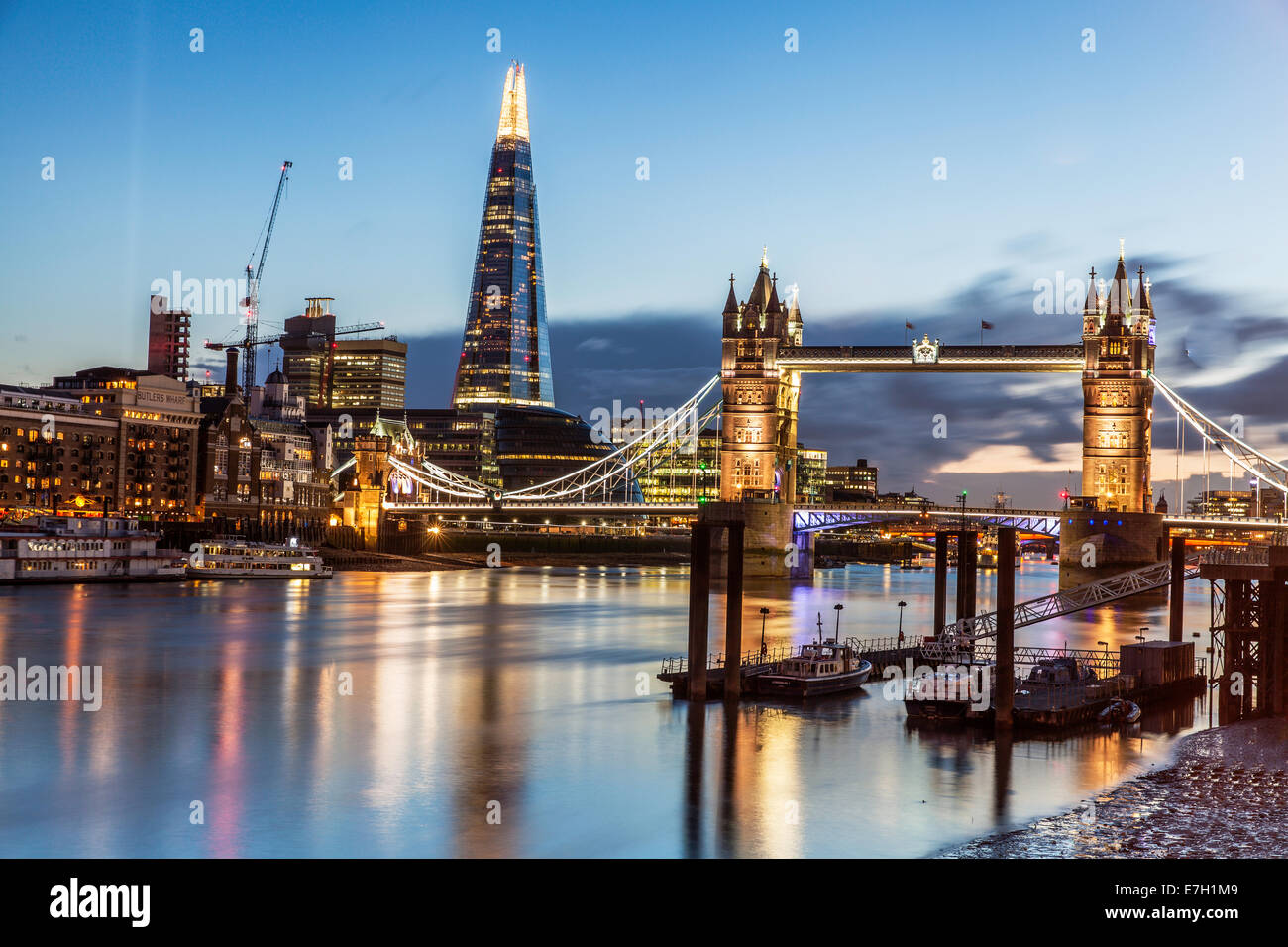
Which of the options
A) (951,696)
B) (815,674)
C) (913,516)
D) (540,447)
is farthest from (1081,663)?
(540,447)

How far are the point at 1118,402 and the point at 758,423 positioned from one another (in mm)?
26004

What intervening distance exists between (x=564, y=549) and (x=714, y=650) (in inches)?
3661

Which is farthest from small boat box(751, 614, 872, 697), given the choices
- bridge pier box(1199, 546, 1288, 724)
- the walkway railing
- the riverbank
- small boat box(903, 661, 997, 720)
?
the riverbank

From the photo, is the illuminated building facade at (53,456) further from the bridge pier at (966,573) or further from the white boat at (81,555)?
the bridge pier at (966,573)

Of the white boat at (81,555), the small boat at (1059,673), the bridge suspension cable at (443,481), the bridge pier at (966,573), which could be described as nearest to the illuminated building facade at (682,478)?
the bridge suspension cable at (443,481)

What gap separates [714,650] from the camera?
51.7 metres

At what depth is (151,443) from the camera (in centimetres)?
11900

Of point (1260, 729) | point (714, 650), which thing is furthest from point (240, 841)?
point (714, 650)

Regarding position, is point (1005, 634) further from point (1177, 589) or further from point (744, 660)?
point (1177, 589)

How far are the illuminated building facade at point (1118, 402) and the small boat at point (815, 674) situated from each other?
57.7 metres

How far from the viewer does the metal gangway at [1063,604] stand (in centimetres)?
4066

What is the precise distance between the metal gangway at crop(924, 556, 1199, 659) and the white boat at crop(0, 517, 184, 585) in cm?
5733
